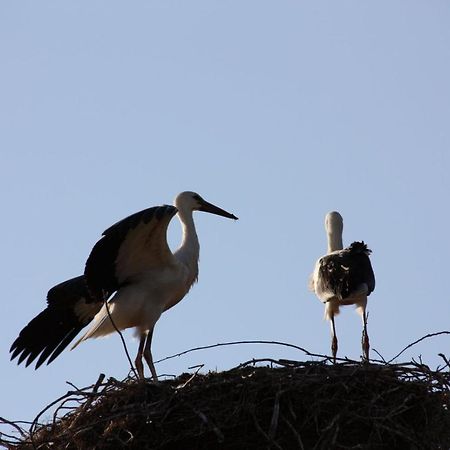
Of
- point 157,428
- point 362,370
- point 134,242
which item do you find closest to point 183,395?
point 157,428

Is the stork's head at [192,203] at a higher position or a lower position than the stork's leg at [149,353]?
higher

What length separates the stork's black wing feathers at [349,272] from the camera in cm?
1465

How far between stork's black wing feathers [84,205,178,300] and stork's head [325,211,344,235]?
12.9ft

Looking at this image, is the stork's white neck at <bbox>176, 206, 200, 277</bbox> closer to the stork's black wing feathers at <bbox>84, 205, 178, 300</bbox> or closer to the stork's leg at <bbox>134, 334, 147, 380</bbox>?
the stork's black wing feathers at <bbox>84, 205, 178, 300</bbox>

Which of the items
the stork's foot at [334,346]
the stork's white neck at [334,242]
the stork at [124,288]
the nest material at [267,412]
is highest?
the stork's white neck at [334,242]

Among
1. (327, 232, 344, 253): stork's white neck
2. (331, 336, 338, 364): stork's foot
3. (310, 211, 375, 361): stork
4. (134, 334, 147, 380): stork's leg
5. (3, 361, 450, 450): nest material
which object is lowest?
(3, 361, 450, 450): nest material

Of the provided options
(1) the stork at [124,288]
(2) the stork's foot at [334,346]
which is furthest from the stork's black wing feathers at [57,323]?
(2) the stork's foot at [334,346]

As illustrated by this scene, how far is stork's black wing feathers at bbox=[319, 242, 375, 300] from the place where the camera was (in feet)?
48.1

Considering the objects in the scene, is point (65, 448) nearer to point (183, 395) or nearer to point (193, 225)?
point (183, 395)

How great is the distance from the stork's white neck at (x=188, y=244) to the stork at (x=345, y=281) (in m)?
1.86

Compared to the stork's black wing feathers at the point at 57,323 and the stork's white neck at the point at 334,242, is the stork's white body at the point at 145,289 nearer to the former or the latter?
the stork's black wing feathers at the point at 57,323

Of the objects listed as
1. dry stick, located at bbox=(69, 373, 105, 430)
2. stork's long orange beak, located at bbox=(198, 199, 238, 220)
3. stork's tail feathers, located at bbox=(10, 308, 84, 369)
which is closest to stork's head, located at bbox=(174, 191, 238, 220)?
stork's long orange beak, located at bbox=(198, 199, 238, 220)

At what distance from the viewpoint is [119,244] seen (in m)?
12.3

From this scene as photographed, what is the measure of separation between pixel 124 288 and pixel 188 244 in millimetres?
734
